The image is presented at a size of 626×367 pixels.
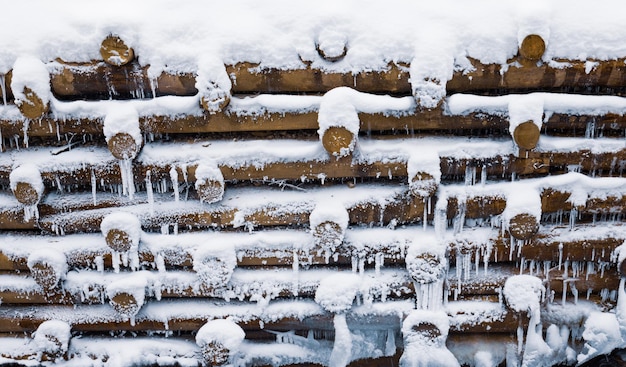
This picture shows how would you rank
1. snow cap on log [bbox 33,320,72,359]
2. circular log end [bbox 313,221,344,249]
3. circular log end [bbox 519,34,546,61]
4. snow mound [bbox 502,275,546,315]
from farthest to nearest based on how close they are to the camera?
snow cap on log [bbox 33,320,72,359] → snow mound [bbox 502,275,546,315] → circular log end [bbox 313,221,344,249] → circular log end [bbox 519,34,546,61]

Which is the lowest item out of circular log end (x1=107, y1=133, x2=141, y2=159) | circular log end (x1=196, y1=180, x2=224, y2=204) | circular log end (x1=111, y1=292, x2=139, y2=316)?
circular log end (x1=111, y1=292, x2=139, y2=316)

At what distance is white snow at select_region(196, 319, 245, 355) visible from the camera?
3.38 m

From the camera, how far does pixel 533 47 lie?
3.08 metres

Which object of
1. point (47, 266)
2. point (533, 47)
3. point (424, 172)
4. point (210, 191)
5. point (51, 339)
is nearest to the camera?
point (533, 47)

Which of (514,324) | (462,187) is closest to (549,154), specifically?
(462,187)

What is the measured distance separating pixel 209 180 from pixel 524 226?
1.98 m

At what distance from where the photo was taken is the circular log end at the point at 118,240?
3.33 m

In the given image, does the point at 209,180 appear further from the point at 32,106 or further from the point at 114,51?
the point at 32,106

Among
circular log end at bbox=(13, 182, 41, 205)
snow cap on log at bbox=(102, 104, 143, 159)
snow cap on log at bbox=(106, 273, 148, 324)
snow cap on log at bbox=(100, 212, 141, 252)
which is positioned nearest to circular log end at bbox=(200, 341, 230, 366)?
snow cap on log at bbox=(106, 273, 148, 324)

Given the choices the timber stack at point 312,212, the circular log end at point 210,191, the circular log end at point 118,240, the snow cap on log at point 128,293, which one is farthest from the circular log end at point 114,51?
the snow cap on log at point 128,293

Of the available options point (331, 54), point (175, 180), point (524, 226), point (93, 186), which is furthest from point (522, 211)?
point (93, 186)

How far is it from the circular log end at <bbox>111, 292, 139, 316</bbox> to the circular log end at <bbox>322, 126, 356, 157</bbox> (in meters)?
1.63

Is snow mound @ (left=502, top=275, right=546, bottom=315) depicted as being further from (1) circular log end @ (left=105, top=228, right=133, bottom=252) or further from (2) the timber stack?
(1) circular log end @ (left=105, top=228, right=133, bottom=252)

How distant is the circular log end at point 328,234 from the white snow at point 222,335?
2.66 feet
